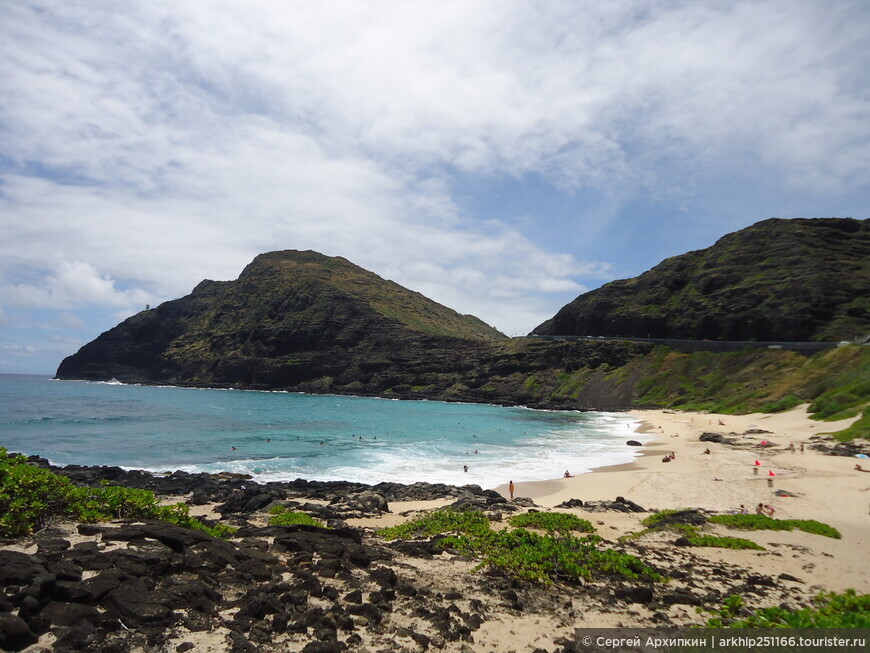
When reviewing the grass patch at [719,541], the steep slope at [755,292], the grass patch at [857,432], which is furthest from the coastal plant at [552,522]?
the steep slope at [755,292]

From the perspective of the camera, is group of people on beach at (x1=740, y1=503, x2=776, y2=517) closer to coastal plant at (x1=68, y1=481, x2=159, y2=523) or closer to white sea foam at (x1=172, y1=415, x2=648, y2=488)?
white sea foam at (x1=172, y1=415, x2=648, y2=488)

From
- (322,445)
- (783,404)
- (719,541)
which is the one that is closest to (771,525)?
(719,541)

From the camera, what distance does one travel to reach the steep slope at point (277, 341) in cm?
16012

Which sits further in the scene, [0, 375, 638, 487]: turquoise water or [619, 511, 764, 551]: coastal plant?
[0, 375, 638, 487]: turquoise water

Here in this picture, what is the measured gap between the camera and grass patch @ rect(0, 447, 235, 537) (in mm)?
9078

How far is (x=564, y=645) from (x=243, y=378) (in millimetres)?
171361

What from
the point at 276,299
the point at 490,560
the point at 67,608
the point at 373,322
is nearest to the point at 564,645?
the point at 490,560

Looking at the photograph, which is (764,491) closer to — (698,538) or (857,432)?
(698,538)

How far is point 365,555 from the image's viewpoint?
10.4 metres

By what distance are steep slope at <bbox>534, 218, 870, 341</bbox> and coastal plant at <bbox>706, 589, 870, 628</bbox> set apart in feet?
350

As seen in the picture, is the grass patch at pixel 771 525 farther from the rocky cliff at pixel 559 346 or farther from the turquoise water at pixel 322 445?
the rocky cliff at pixel 559 346

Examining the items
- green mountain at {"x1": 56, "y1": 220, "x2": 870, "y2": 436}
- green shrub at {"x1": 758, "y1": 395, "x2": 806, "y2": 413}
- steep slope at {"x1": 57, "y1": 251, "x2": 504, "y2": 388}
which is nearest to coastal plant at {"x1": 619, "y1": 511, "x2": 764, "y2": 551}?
green mountain at {"x1": 56, "y1": 220, "x2": 870, "y2": 436}

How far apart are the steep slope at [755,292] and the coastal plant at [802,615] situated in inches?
4201

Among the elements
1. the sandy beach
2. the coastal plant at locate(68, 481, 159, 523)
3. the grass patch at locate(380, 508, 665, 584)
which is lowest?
the sandy beach
